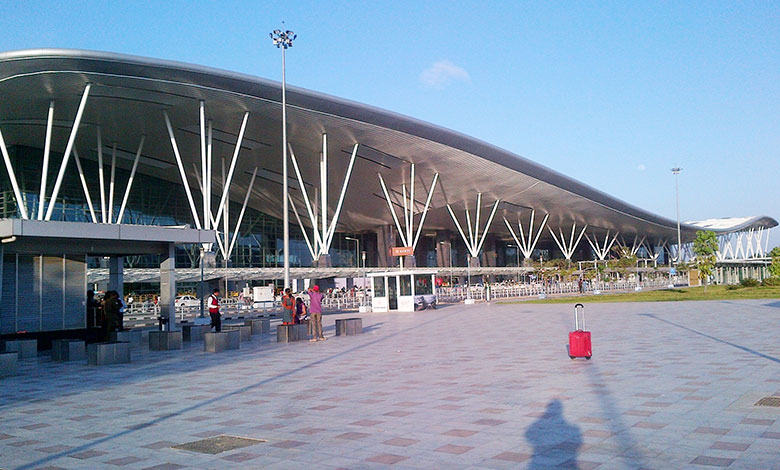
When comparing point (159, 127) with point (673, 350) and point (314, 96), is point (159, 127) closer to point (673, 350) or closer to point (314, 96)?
point (314, 96)

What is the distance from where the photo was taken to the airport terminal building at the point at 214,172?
1147 inches

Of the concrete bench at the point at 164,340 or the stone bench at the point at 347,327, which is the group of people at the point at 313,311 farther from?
the concrete bench at the point at 164,340

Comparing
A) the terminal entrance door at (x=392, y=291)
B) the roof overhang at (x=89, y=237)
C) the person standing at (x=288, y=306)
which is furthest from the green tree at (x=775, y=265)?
the roof overhang at (x=89, y=237)

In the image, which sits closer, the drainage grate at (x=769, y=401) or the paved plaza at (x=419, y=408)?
the paved plaza at (x=419, y=408)

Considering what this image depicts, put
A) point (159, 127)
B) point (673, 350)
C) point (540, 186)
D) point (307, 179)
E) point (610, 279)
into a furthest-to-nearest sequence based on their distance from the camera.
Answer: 1. point (610, 279)
2. point (540, 186)
3. point (307, 179)
4. point (159, 127)
5. point (673, 350)

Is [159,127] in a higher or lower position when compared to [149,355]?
higher

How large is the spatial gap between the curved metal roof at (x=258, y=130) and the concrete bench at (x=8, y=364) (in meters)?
19.0

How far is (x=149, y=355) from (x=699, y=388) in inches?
528

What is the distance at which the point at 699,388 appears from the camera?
9336 millimetres

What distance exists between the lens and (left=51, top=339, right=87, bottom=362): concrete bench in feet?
53.7

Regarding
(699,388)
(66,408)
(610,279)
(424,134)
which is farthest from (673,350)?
(610,279)

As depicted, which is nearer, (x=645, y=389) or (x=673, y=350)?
(x=645, y=389)

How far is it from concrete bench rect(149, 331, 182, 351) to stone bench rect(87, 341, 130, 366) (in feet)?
10.0

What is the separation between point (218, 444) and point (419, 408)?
2748 mm
